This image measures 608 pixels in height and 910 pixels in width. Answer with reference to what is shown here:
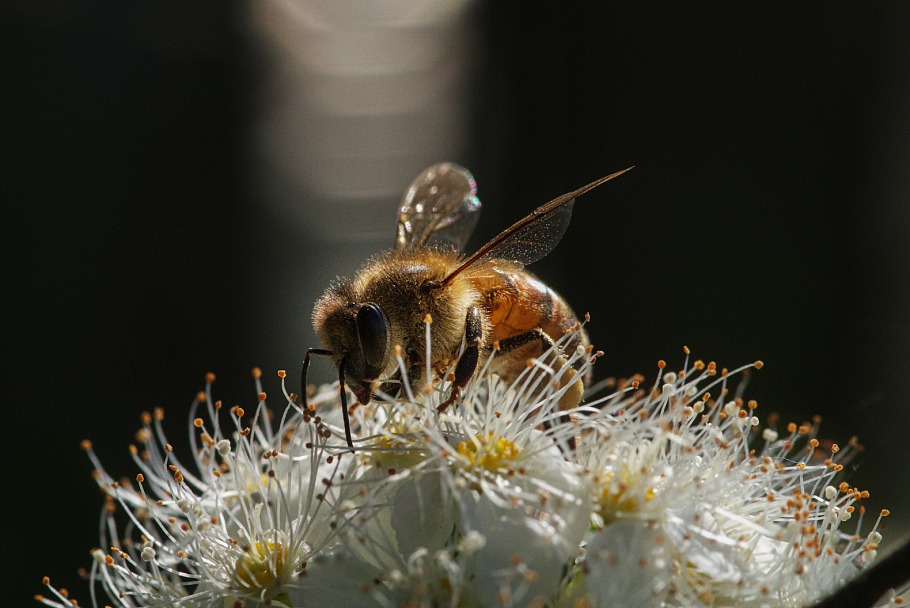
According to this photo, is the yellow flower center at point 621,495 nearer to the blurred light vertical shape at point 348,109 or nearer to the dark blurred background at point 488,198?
the dark blurred background at point 488,198

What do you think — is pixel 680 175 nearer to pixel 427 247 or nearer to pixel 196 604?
pixel 427 247

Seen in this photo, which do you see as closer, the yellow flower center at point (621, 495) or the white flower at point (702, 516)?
the white flower at point (702, 516)

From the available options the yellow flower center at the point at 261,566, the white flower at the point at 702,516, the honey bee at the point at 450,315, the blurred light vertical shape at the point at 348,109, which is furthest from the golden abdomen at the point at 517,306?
the blurred light vertical shape at the point at 348,109

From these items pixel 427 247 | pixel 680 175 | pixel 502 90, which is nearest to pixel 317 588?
pixel 427 247

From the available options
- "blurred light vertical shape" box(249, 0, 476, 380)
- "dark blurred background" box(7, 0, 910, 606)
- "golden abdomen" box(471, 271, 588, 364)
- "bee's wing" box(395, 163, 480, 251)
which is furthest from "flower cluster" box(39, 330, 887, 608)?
"blurred light vertical shape" box(249, 0, 476, 380)

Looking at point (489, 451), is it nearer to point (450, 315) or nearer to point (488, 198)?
point (450, 315)

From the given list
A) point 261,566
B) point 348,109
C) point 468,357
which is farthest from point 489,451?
point 348,109

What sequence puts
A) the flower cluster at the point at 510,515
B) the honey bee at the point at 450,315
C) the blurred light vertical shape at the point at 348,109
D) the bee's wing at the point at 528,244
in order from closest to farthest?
the flower cluster at the point at 510,515, the honey bee at the point at 450,315, the bee's wing at the point at 528,244, the blurred light vertical shape at the point at 348,109

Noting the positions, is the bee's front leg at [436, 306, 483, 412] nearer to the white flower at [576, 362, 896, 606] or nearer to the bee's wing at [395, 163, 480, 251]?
the white flower at [576, 362, 896, 606]
